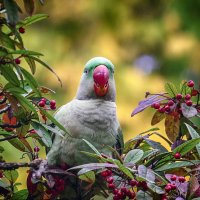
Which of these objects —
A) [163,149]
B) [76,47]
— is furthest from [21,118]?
[76,47]

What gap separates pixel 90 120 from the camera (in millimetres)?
1918

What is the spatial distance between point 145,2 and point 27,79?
4203 mm

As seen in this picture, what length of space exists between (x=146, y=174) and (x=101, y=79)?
0.71m

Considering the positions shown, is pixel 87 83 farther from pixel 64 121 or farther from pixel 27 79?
pixel 27 79

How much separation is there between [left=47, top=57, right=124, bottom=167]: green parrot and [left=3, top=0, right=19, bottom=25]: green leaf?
758 mm

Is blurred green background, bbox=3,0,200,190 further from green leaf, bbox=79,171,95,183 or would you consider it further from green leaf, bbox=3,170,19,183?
green leaf, bbox=79,171,95,183

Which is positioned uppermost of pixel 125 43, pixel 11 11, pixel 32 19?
pixel 125 43

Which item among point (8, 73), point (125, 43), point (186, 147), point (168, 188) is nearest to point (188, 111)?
point (186, 147)

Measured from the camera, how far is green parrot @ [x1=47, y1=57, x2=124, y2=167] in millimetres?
1844

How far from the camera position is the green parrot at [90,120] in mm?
1844

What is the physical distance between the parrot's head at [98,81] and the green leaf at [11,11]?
0.82 metres

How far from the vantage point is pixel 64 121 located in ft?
6.28

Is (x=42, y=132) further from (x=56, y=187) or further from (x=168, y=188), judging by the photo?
(x=168, y=188)

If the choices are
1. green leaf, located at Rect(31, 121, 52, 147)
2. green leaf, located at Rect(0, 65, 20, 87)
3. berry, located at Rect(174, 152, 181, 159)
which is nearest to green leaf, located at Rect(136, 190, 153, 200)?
berry, located at Rect(174, 152, 181, 159)
